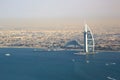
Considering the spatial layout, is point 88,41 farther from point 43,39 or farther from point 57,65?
point 57,65

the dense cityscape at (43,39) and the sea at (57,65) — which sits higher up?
the dense cityscape at (43,39)

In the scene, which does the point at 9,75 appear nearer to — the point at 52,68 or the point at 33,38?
the point at 52,68

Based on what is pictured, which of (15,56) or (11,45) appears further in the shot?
(11,45)

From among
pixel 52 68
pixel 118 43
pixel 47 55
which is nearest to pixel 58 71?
pixel 52 68

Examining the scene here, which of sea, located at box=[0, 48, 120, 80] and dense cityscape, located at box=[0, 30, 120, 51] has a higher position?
dense cityscape, located at box=[0, 30, 120, 51]

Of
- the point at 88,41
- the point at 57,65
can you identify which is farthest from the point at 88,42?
the point at 57,65

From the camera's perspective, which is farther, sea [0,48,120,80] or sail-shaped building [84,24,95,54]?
sail-shaped building [84,24,95,54]
